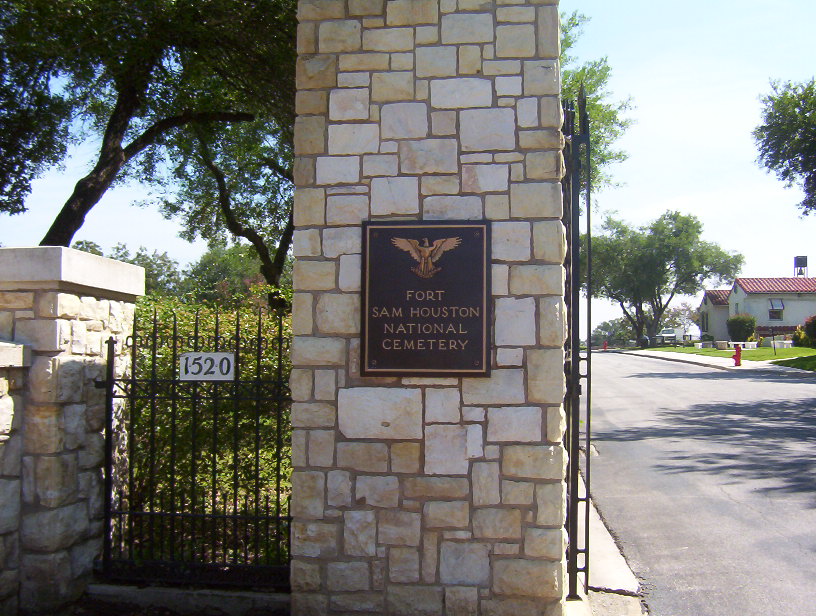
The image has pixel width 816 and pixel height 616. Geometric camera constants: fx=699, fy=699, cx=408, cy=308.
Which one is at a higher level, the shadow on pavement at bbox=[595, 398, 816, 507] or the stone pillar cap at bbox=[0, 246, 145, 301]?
the stone pillar cap at bbox=[0, 246, 145, 301]

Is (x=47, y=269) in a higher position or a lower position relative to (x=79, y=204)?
lower

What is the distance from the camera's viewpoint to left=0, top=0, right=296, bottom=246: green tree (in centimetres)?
866

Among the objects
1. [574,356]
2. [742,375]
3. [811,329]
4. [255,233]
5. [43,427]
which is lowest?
[742,375]

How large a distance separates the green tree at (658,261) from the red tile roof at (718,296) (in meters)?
1.12

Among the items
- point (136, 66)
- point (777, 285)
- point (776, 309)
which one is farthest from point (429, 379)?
point (777, 285)

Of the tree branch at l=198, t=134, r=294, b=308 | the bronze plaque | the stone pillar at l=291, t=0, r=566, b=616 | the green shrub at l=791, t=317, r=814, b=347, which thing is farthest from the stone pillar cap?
the green shrub at l=791, t=317, r=814, b=347

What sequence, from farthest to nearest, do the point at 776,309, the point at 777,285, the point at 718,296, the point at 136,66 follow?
1. the point at 718,296
2. the point at 777,285
3. the point at 776,309
4. the point at 136,66

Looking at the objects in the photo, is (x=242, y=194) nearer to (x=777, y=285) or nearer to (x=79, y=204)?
(x=79, y=204)

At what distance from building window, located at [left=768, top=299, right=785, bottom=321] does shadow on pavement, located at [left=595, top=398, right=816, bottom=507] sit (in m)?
42.0

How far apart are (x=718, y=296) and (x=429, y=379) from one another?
60.6 meters

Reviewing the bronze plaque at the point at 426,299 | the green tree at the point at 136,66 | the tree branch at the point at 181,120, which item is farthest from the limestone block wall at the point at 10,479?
the tree branch at the point at 181,120

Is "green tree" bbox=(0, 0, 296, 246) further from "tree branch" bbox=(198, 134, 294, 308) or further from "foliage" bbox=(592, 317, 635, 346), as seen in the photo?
"foliage" bbox=(592, 317, 635, 346)

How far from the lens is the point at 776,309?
173 ft

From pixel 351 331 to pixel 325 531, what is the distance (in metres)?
1.24
